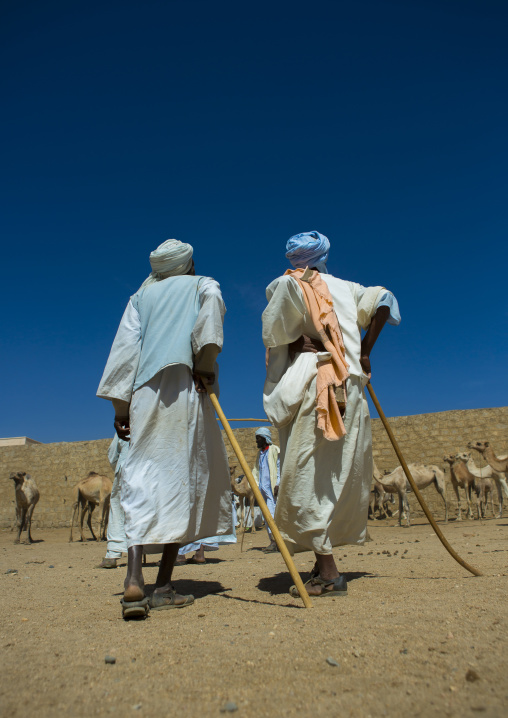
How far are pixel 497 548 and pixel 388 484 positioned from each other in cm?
680

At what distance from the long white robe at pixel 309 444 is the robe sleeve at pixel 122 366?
780 millimetres

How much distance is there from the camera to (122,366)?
9.04ft

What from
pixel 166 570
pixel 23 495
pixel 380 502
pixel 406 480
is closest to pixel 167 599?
pixel 166 570

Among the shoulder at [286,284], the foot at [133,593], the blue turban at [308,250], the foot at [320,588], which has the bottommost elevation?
the foot at [320,588]

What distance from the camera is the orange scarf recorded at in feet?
9.04

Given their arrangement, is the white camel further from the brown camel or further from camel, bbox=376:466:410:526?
camel, bbox=376:466:410:526

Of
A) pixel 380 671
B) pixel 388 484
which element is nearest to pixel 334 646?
pixel 380 671

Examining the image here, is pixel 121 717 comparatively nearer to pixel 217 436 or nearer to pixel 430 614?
pixel 430 614

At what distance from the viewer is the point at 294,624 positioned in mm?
1942

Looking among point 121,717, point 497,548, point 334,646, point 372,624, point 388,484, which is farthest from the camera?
point 388,484

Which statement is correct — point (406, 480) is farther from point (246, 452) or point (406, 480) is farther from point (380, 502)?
point (246, 452)

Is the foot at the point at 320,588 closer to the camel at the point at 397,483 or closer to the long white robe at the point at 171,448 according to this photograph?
the long white robe at the point at 171,448

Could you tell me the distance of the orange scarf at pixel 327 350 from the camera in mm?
2756

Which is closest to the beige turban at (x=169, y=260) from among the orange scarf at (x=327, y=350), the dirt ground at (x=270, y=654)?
the orange scarf at (x=327, y=350)
